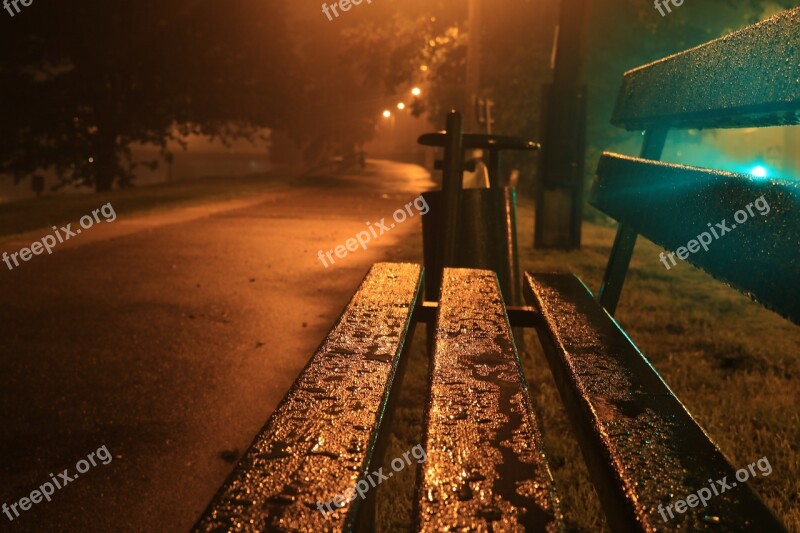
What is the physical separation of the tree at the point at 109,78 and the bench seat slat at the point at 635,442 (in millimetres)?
23420

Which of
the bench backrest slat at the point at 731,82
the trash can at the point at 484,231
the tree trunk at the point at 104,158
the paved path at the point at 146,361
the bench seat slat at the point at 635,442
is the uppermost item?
the bench backrest slat at the point at 731,82

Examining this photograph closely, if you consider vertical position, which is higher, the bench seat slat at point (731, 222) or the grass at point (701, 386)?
the bench seat slat at point (731, 222)

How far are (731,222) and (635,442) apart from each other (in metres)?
0.55

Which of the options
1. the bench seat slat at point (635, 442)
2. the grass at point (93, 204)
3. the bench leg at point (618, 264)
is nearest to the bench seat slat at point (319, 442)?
the bench seat slat at point (635, 442)

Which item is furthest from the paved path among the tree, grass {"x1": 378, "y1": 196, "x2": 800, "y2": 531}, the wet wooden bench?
the tree

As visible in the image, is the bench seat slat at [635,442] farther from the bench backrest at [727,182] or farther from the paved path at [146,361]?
the paved path at [146,361]

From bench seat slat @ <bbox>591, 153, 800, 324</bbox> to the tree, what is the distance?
911 inches

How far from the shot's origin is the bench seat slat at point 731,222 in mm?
1266

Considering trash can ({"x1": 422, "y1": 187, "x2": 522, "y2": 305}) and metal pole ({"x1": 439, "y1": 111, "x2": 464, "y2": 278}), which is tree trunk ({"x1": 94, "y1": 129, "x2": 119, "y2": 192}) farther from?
metal pole ({"x1": 439, "y1": 111, "x2": 464, "y2": 278})

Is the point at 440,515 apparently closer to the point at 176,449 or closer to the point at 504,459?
the point at 504,459

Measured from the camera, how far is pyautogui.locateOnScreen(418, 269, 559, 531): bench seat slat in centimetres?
99

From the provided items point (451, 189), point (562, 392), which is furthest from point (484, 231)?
point (562, 392)

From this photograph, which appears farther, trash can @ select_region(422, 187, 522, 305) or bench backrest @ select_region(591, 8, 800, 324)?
trash can @ select_region(422, 187, 522, 305)

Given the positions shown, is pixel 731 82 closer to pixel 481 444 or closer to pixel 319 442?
pixel 481 444
